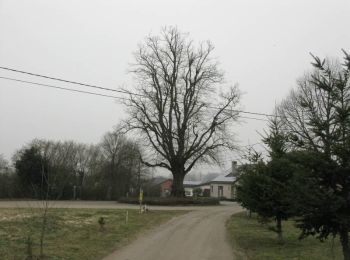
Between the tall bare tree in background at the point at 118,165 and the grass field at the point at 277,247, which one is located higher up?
the tall bare tree in background at the point at 118,165

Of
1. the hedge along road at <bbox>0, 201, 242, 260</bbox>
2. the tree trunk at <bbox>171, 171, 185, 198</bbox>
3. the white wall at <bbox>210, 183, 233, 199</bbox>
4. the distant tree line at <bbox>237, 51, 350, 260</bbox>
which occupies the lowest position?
the hedge along road at <bbox>0, 201, 242, 260</bbox>

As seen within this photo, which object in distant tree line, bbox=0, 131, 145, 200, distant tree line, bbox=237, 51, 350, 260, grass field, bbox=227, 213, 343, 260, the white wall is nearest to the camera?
distant tree line, bbox=237, 51, 350, 260

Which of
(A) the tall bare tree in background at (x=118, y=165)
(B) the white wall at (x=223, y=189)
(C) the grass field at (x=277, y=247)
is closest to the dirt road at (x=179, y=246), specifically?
(C) the grass field at (x=277, y=247)

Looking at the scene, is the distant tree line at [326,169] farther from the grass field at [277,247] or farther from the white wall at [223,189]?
the white wall at [223,189]

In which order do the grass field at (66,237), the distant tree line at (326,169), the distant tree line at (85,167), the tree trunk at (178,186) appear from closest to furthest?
the distant tree line at (326,169) → the grass field at (66,237) → the tree trunk at (178,186) → the distant tree line at (85,167)

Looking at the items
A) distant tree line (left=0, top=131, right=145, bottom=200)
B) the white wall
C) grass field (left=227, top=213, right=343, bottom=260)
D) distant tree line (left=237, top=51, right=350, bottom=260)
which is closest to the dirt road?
grass field (left=227, top=213, right=343, bottom=260)

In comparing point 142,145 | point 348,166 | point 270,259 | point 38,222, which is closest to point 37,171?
point 142,145

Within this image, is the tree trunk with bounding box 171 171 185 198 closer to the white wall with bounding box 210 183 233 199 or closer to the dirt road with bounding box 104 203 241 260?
the dirt road with bounding box 104 203 241 260

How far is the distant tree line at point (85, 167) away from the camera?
209 ft

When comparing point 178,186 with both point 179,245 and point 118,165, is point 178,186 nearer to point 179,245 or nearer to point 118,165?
point 118,165

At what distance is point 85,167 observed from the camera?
8712 centimetres

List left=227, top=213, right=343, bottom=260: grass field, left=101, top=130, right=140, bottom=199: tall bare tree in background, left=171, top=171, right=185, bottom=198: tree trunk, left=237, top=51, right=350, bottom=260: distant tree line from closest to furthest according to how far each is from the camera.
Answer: left=237, top=51, right=350, bottom=260: distant tree line < left=227, top=213, right=343, bottom=260: grass field < left=171, top=171, right=185, bottom=198: tree trunk < left=101, top=130, right=140, bottom=199: tall bare tree in background

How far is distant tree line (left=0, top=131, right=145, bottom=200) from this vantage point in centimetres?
6366

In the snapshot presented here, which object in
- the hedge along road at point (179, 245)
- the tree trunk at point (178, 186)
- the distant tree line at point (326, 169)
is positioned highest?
the tree trunk at point (178, 186)
